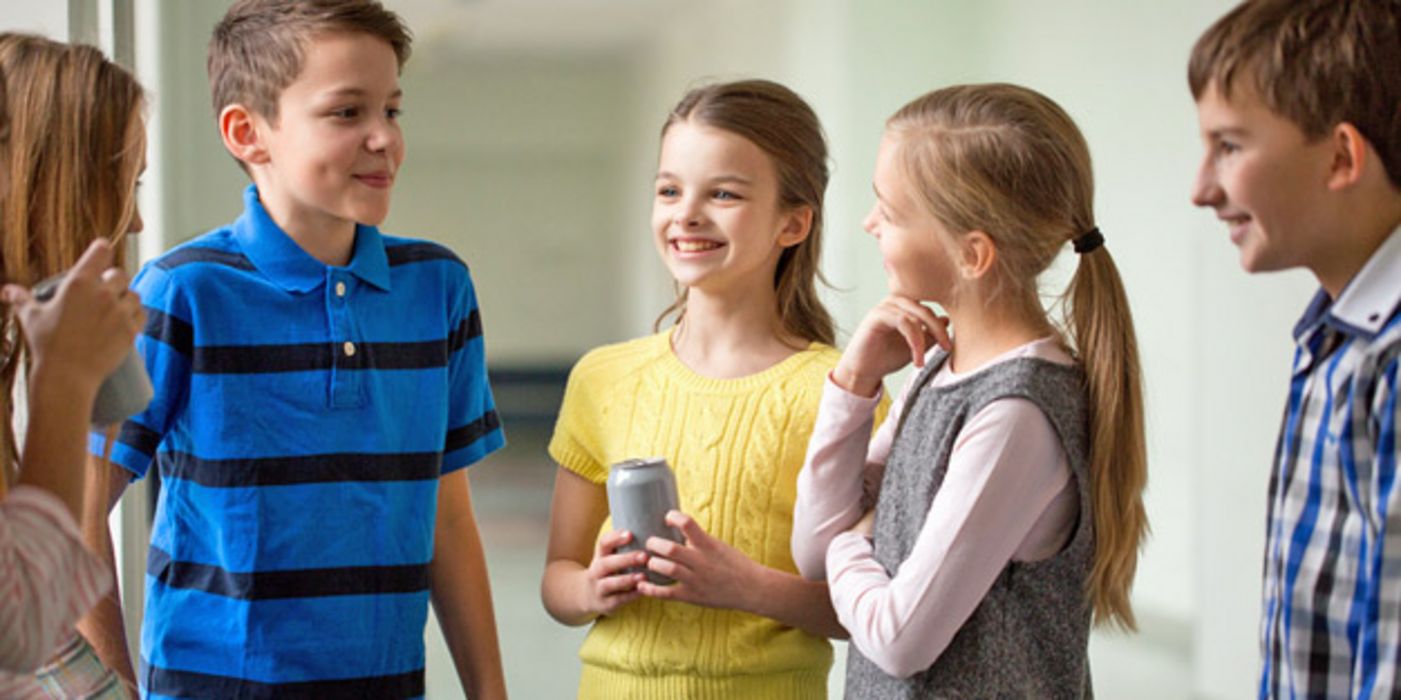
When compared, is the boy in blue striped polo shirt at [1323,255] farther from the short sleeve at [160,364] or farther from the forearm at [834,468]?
the short sleeve at [160,364]

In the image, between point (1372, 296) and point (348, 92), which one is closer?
point (1372, 296)

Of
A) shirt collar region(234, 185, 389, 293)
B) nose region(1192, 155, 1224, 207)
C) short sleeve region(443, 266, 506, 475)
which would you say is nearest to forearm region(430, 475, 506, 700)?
short sleeve region(443, 266, 506, 475)

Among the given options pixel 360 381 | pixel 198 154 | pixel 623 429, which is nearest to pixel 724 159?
pixel 623 429

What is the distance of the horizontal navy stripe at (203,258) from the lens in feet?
4.46

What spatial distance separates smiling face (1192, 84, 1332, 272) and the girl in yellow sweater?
524 mm

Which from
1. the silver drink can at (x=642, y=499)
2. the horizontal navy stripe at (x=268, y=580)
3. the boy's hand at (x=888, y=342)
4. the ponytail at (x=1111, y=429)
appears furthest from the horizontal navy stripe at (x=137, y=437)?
the ponytail at (x=1111, y=429)

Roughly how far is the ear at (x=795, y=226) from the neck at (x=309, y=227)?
0.47m

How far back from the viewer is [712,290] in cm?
156

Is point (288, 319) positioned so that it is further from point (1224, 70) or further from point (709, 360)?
point (1224, 70)

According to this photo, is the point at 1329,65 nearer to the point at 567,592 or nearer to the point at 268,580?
the point at 567,592

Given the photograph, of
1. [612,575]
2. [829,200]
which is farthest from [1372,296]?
[829,200]

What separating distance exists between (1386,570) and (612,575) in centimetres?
69

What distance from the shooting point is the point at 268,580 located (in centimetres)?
134

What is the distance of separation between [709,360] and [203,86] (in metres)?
1.16
